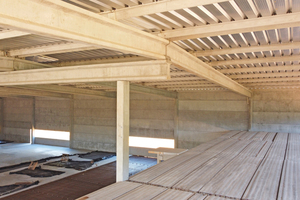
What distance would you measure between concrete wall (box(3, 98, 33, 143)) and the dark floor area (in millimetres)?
15948

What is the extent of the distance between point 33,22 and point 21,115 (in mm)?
30574

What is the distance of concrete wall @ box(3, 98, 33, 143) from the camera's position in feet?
99.6

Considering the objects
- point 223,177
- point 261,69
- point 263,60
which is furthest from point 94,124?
point 223,177

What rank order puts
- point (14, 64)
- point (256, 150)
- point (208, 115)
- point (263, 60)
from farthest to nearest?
point (208, 115) < point (14, 64) < point (256, 150) < point (263, 60)

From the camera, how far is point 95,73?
9641 millimetres

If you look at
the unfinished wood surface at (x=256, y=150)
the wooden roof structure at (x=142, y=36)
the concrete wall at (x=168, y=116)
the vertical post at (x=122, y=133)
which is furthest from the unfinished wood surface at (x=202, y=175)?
the concrete wall at (x=168, y=116)

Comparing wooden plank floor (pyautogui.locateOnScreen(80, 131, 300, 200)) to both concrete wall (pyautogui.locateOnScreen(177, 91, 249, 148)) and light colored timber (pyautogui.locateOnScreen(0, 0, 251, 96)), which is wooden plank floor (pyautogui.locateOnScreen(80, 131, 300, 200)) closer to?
light colored timber (pyautogui.locateOnScreen(0, 0, 251, 96))

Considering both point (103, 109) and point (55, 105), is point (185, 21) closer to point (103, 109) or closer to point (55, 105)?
point (103, 109)

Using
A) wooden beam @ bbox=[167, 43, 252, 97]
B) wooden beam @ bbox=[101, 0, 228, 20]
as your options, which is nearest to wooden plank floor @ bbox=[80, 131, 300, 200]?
wooden beam @ bbox=[167, 43, 252, 97]

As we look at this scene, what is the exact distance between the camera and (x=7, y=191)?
44.9ft

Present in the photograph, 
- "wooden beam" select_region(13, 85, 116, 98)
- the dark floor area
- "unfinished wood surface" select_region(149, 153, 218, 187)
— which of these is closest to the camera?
"unfinished wood surface" select_region(149, 153, 218, 187)

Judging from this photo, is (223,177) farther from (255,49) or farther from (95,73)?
(95,73)

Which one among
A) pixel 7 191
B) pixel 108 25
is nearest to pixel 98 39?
pixel 108 25

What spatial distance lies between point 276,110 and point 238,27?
15.4m
